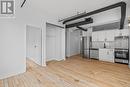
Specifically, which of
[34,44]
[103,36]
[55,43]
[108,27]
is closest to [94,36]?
[103,36]

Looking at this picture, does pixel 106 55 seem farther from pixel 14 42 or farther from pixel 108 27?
pixel 14 42

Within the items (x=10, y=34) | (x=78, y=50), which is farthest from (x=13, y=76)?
(x=78, y=50)

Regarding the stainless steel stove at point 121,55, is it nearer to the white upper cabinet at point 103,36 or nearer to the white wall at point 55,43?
the white upper cabinet at point 103,36

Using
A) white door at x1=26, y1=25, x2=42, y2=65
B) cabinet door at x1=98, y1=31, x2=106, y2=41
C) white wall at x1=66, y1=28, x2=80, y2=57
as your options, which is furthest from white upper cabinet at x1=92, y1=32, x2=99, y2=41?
white door at x1=26, y1=25, x2=42, y2=65

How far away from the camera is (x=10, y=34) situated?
3344 millimetres

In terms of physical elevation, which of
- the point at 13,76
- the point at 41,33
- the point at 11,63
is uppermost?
the point at 41,33

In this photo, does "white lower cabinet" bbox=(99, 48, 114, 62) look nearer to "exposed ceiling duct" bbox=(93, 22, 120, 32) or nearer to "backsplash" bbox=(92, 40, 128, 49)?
"backsplash" bbox=(92, 40, 128, 49)

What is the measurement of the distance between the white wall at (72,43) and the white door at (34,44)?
373 centimetres

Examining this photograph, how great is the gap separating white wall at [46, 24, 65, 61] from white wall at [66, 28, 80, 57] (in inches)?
64.3

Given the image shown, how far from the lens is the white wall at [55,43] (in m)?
6.54

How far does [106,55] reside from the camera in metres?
6.05

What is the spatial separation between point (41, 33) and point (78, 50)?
5698 millimetres

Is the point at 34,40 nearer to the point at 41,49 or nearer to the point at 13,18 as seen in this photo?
the point at 41,49

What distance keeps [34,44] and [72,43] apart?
178 inches
